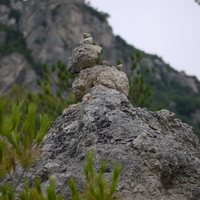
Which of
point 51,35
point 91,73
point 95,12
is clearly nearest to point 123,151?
point 91,73

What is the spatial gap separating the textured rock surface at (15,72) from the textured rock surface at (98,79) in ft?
95.9

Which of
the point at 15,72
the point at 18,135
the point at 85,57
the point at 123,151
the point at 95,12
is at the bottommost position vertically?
the point at 18,135

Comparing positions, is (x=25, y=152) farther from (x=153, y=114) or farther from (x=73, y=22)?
(x=73, y=22)

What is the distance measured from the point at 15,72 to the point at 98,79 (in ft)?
103

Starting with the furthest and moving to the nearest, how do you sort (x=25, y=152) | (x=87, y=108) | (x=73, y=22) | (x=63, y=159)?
(x=73, y=22)
(x=87, y=108)
(x=63, y=159)
(x=25, y=152)

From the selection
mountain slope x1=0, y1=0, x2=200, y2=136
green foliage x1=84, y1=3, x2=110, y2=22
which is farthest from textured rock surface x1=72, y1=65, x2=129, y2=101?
green foliage x1=84, y1=3, x2=110, y2=22

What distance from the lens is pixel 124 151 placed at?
295cm

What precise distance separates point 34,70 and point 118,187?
107ft

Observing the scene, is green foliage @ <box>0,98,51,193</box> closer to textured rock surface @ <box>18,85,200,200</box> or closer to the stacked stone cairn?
textured rock surface @ <box>18,85,200,200</box>

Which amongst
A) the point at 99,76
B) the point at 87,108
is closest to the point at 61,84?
the point at 99,76

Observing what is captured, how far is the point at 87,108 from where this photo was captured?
3.37 metres

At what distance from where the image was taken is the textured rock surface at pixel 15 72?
110ft

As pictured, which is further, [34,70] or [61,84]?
[34,70]

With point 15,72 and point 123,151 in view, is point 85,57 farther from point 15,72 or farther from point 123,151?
point 15,72
